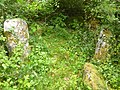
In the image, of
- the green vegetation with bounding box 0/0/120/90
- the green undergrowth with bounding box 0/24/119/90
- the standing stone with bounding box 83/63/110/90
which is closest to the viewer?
the green undergrowth with bounding box 0/24/119/90

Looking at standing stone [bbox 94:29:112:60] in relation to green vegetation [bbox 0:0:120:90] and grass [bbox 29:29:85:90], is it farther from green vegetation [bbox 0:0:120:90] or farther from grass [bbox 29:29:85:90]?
grass [bbox 29:29:85:90]

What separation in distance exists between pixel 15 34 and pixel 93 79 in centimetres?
190

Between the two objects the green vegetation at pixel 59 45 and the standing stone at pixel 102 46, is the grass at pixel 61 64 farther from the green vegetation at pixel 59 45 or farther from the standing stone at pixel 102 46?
the standing stone at pixel 102 46

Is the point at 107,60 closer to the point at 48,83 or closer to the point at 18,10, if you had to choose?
the point at 48,83

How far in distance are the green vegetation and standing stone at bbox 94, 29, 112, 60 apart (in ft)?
0.46

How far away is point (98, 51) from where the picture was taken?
5957 millimetres

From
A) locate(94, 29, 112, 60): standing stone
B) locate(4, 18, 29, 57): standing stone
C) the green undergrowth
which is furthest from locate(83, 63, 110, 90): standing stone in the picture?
locate(4, 18, 29, 57): standing stone

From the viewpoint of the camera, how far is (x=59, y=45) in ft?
20.9

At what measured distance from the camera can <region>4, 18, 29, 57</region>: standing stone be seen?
509 cm

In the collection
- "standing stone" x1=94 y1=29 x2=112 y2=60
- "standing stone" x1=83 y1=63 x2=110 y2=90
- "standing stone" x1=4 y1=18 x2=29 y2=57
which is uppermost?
"standing stone" x1=4 y1=18 x2=29 y2=57

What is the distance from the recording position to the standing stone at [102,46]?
233 inches

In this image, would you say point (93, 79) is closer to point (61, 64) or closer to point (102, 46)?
point (61, 64)

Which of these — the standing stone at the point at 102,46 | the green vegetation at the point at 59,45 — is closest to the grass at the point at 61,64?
the green vegetation at the point at 59,45

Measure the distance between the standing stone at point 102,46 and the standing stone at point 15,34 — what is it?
1786 mm
